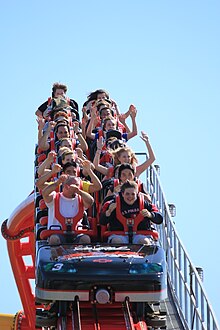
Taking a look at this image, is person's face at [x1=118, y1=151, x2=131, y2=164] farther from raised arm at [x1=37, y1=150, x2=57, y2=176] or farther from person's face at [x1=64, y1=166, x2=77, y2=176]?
person's face at [x1=64, y1=166, x2=77, y2=176]

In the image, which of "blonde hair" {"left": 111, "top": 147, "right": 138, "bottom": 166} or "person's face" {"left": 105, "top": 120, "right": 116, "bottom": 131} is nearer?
"blonde hair" {"left": 111, "top": 147, "right": 138, "bottom": 166}

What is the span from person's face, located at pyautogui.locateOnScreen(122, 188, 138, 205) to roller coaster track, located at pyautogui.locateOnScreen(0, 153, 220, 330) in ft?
3.71

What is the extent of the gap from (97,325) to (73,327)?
0.27 meters

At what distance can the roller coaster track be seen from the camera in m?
14.7

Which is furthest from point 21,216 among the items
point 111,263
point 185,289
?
point 111,263

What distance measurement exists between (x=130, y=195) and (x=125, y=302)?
6.60ft

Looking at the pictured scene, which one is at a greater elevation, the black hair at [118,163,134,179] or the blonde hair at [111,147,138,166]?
the blonde hair at [111,147,138,166]

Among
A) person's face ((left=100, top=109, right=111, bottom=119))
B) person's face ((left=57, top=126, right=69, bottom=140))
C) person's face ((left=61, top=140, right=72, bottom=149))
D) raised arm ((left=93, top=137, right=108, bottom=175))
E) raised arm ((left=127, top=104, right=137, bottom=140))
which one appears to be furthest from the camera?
raised arm ((left=127, top=104, right=137, bottom=140))

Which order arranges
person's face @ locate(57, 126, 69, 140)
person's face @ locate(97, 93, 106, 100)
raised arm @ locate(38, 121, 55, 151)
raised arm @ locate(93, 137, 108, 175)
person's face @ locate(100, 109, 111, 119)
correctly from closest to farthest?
1. raised arm @ locate(93, 137, 108, 175)
2. person's face @ locate(57, 126, 69, 140)
3. raised arm @ locate(38, 121, 55, 151)
4. person's face @ locate(100, 109, 111, 119)
5. person's face @ locate(97, 93, 106, 100)

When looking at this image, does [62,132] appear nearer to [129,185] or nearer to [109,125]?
[109,125]

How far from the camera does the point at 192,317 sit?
16.8 m

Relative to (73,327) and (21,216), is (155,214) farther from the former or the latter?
(21,216)

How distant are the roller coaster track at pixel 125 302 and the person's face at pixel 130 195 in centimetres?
113

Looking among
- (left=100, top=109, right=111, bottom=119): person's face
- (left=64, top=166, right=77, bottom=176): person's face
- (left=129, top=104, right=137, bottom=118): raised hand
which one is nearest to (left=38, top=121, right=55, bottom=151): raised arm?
(left=100, top=109, right=111, bottom=119): person's face
